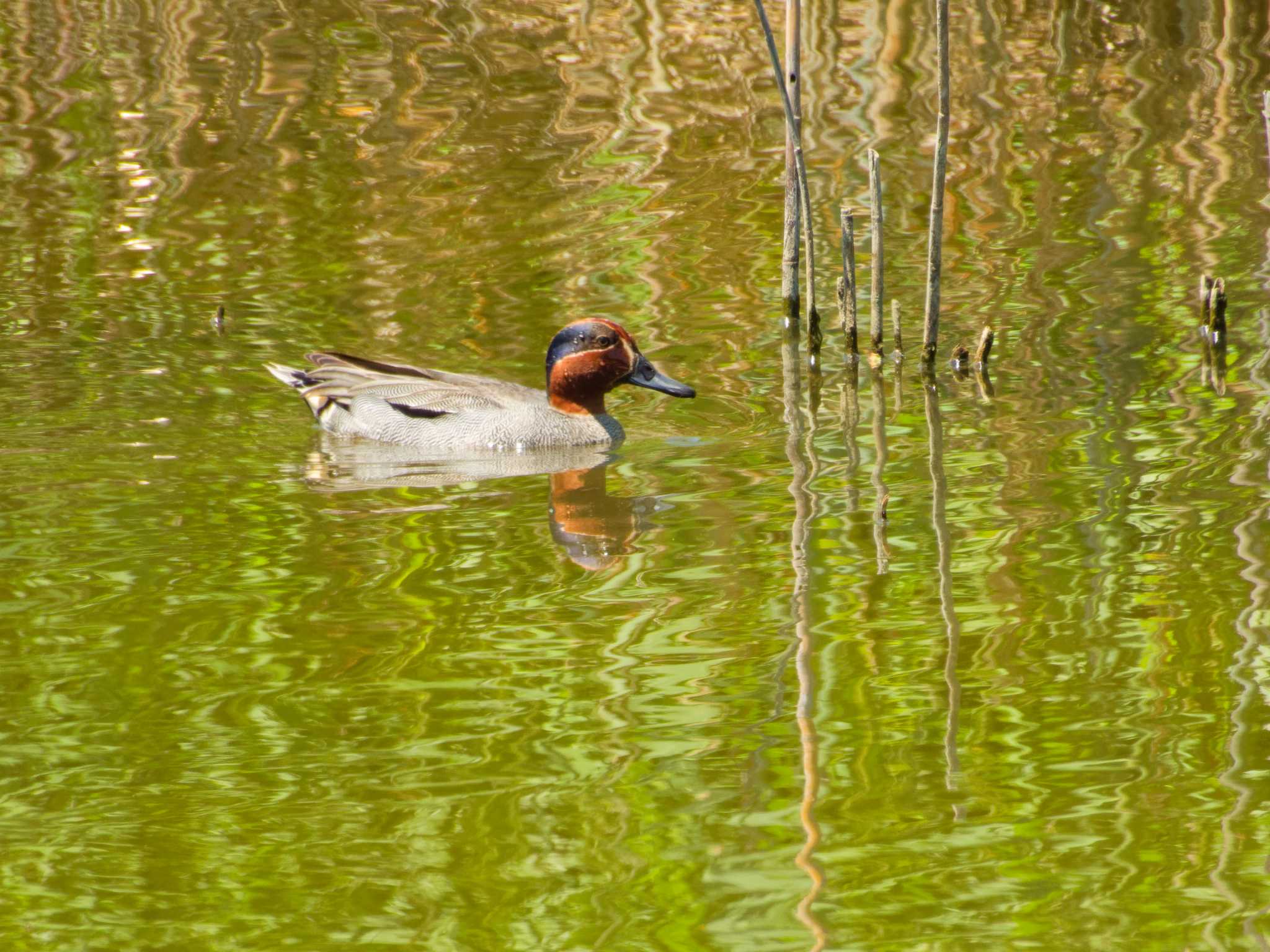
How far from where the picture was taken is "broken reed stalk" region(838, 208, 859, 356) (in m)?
11.4

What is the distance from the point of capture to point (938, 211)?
35.4 ft

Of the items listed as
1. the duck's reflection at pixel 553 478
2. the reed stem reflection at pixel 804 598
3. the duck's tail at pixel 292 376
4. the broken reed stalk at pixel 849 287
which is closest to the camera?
the reed stem reflection at pixel 804 598

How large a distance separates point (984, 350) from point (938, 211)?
924mm

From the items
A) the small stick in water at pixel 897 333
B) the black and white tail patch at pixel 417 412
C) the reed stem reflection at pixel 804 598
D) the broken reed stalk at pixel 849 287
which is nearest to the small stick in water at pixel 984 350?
the small stick in water at pixel 897 333

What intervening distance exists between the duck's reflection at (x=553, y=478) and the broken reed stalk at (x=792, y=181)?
2.29 metres

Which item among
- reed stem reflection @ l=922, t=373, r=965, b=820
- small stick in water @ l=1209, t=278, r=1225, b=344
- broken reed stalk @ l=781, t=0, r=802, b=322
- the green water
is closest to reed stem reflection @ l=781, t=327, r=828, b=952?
the green water

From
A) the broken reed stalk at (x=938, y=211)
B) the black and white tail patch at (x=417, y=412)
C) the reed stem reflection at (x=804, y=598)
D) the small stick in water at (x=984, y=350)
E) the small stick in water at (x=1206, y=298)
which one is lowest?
the reed stem reflection at (x=804, y=598)

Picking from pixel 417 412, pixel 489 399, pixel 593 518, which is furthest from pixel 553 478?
pixel 417 412

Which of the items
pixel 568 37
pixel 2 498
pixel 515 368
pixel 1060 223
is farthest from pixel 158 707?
pixel 568 37

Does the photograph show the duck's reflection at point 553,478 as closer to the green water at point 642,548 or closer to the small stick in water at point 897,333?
the green water at point 642,548

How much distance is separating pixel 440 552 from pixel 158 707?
79.1 inches

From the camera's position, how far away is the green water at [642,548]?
5234 millimetres

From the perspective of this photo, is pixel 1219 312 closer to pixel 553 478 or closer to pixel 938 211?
pixel 938 211

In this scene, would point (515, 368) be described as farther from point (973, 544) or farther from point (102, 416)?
point (973, 544)
